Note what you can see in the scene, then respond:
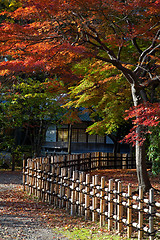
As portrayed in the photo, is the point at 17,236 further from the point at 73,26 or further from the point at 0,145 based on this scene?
the point at 0,145

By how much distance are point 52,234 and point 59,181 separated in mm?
2649

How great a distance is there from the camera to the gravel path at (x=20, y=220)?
634 cm

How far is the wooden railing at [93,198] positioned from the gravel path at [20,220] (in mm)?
716

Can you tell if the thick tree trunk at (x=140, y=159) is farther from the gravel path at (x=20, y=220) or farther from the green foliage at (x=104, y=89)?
the gravel path at (x=20, y=220)

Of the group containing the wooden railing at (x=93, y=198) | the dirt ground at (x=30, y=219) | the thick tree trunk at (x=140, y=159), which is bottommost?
the dirt ground at (x=30, y=219)

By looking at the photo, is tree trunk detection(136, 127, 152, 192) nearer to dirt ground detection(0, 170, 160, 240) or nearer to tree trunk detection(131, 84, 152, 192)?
tree trunk detection(131, 84, 152, 192)

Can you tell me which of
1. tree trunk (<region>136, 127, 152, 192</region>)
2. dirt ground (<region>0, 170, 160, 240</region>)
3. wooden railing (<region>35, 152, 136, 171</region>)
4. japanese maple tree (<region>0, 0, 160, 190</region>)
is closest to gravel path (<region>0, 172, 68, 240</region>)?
dirt ground (<region>0, 170, 160, 240</region>)

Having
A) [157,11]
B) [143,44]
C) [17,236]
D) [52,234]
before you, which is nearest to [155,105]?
[157,11]

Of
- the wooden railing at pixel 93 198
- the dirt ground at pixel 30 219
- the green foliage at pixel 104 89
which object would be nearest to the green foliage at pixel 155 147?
the green foliage at pixel 104 89

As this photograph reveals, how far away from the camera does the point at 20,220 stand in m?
7.40

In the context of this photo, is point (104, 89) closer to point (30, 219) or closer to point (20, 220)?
point (30, 219)

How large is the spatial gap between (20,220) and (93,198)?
1.98 metres

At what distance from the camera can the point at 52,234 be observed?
6453 mm

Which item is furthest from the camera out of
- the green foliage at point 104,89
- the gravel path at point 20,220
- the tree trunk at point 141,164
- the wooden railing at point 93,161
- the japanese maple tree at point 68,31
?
the green foliage at point 104,89
